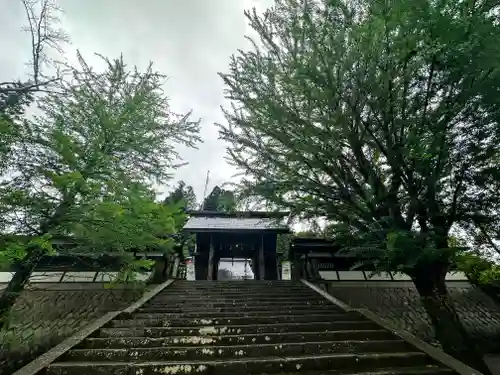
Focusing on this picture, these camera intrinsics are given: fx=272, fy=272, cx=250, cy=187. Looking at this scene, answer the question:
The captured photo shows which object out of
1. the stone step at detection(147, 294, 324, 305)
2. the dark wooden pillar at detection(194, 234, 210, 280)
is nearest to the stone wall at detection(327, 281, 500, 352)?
the stone step at detection(147, 294, 324, 305)

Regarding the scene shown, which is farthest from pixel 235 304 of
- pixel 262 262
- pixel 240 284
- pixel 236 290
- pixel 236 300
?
pixel 262 262

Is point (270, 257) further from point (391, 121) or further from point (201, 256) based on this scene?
point (391, 121)

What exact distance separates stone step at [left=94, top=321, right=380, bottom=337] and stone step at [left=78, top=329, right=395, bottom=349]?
1.00ft

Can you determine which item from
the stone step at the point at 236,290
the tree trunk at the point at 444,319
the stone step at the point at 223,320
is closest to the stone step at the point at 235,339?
the stone step at the point at 223,320

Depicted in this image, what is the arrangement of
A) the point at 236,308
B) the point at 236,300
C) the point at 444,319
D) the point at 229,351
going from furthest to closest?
1. the point at 236,300
2. the point at 236,308
3. the point at 444,319
4. the point at 229,351

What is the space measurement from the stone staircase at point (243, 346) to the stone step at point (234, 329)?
0.05ft

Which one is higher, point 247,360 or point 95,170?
point 95,170

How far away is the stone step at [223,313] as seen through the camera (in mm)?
5227

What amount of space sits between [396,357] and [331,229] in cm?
366

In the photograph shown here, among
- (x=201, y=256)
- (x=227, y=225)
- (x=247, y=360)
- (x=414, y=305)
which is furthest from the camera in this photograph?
(x=227, y=225)

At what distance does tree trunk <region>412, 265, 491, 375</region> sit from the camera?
16.0 ft

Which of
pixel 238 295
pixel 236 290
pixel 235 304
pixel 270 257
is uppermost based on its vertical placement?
pixel 270 257

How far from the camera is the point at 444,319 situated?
5.30m

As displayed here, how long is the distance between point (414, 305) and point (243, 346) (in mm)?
8419
